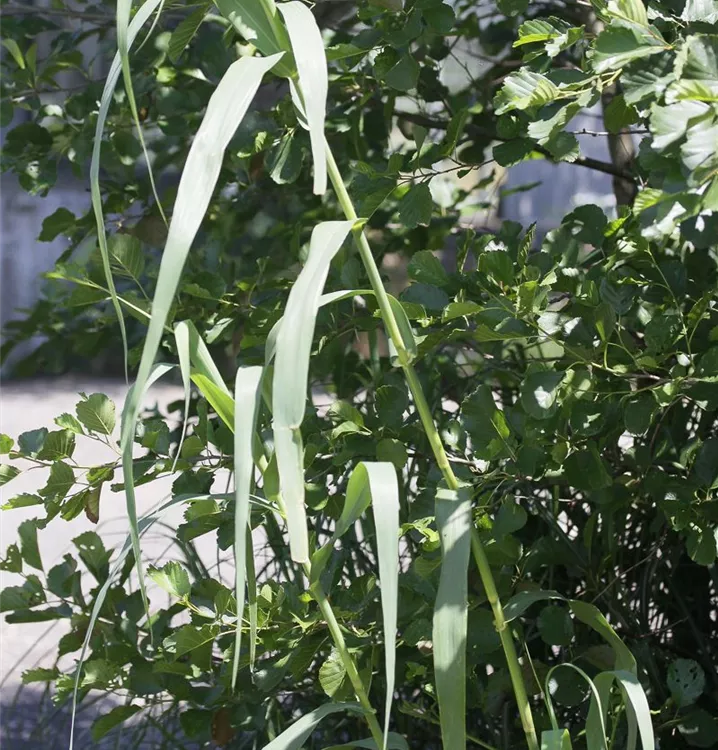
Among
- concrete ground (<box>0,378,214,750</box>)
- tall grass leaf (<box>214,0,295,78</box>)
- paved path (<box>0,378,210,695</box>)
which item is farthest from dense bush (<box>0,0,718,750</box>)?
paved path (<box>0,378,210,695</box>)

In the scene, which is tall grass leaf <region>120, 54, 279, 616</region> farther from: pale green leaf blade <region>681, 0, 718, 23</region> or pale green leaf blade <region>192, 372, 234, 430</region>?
pale green leaf blade <region>681, 0, 718, 23</region>

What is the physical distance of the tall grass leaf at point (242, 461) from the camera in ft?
1.76

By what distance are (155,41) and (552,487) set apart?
0.75 metres

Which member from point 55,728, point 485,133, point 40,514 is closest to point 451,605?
point 485,133

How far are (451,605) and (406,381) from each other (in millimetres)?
387

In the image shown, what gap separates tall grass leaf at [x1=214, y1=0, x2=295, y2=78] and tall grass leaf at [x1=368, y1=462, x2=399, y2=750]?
241 millimetres

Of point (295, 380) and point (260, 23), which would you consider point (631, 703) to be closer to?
point (295, 380)

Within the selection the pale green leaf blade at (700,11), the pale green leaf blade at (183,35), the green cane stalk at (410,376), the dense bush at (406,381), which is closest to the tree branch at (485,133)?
the dense bush at (406,381)

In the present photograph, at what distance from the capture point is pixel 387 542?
58cm

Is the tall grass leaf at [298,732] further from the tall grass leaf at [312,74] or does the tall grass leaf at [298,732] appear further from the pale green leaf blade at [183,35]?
the pale green leaf blade at [183,35]

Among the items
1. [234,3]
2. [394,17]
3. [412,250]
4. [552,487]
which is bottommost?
[552,487]

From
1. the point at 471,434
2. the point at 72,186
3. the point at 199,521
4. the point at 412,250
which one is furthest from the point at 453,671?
the point at 72,186

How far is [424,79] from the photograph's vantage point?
1.33m

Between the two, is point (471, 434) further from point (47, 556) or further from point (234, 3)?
point (47, 556)
